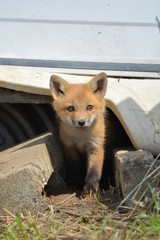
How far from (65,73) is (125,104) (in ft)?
2.92

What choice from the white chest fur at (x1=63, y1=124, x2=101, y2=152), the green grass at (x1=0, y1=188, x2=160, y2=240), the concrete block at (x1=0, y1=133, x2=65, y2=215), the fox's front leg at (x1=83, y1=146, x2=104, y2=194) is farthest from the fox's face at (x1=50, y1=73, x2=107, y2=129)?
the green grass at (x1=0, y1=188, x2=160, y2=240)

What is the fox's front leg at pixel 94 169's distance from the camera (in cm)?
439

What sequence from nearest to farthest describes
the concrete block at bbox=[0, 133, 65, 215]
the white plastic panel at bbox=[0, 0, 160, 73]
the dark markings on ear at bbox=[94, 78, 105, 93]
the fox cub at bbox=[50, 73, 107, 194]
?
the concrete block at bbox=[0, 133, 65, 215] < the fox cub at bbox=[50, 73, 107, 194] < the dark markings on ear at bbox=[94, 78, 105, 93] < the white plastic panel at bbox=[0, 0, 160, 73]

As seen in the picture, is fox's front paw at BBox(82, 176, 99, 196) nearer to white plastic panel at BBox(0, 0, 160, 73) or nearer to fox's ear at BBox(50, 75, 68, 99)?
fox's ear at BBox(50, 75, 68, 99)

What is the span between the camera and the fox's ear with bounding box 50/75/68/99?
452cm

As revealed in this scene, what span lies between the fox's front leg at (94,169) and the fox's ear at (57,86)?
2.33 ft

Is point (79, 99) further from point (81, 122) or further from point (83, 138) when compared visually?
point (83, 138)

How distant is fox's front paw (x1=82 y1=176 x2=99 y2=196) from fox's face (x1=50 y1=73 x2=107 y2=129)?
0.54 metres

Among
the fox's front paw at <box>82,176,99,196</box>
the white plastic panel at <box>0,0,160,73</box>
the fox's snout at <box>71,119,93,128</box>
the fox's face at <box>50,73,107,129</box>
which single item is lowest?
the fox's front paw at <box>82,176,99,196</box>

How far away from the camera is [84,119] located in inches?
171

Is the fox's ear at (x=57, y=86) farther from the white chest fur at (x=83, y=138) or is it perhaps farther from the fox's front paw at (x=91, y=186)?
the fox's front paw at (x=91, y=186)

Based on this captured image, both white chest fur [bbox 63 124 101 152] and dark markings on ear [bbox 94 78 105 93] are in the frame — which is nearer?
dark markings on ear [bbox 94 78 105 93]

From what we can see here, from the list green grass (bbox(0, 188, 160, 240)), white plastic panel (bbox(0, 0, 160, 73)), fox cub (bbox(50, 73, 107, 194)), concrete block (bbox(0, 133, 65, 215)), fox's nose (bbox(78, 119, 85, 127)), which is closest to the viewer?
green grass (bbox(0, 188, 160, 240))

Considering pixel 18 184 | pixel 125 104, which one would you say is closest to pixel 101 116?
pixel 125 104
